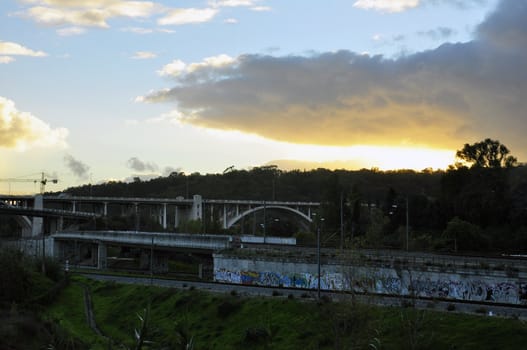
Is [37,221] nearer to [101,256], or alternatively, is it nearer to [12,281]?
[101,256]

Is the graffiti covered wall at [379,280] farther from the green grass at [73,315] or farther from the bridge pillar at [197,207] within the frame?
the bridge pillar at [197,207]

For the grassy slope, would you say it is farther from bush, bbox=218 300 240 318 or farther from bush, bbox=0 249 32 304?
bush, bbox=0 249 32 304

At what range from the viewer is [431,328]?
34.2m

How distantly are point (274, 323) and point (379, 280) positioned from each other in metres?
11.7

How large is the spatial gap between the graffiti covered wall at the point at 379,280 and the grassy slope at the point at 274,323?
214 cm

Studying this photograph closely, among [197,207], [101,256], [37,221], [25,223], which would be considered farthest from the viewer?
[197,207]

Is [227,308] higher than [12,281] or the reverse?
the reverse

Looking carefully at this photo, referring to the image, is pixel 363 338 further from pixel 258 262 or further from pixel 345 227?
pixel 345 227

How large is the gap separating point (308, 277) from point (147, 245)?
3691 cm

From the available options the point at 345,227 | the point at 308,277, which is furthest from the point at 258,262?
the point at 345,227

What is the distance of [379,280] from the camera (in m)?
49.9

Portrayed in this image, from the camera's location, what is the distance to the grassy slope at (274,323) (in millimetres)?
32031

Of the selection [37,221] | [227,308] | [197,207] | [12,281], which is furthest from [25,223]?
[227,308]

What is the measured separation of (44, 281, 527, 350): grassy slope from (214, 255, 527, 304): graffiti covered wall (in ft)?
7.01
